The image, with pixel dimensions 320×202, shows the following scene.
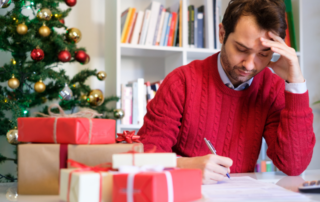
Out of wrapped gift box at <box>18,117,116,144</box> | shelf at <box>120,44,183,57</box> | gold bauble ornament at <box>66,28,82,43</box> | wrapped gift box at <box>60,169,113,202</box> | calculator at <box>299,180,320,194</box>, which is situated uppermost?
gold bauble ornament at <box>66,28,82,43</box>

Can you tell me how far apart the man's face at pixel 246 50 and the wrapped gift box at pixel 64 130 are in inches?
23.8

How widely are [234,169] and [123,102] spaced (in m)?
0.98

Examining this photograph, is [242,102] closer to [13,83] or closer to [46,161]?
[46,161]

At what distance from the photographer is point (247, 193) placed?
2.09 feet

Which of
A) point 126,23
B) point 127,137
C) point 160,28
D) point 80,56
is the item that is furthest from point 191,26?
point 127,137

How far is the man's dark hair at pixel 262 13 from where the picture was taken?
3.45 feet

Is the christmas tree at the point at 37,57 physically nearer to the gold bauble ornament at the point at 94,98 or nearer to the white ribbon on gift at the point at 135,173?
the gold bauble ornament at the point at 94,98

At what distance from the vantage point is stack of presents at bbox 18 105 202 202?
1.64 ft

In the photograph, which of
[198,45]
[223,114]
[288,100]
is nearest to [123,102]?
[198,45]

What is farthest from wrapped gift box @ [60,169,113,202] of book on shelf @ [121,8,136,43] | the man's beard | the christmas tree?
book on shelf @ [121,8,136,43]

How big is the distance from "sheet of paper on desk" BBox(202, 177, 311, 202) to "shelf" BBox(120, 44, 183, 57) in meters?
1.43

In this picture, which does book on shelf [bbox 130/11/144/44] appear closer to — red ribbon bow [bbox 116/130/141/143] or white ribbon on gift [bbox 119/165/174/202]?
red ribbon bow [bbox 116/130/141/143]

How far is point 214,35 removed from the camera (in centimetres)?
222

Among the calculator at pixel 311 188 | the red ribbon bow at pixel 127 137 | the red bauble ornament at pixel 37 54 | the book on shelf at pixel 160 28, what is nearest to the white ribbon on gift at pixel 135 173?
the red ribbon bow at pixel 127 137
